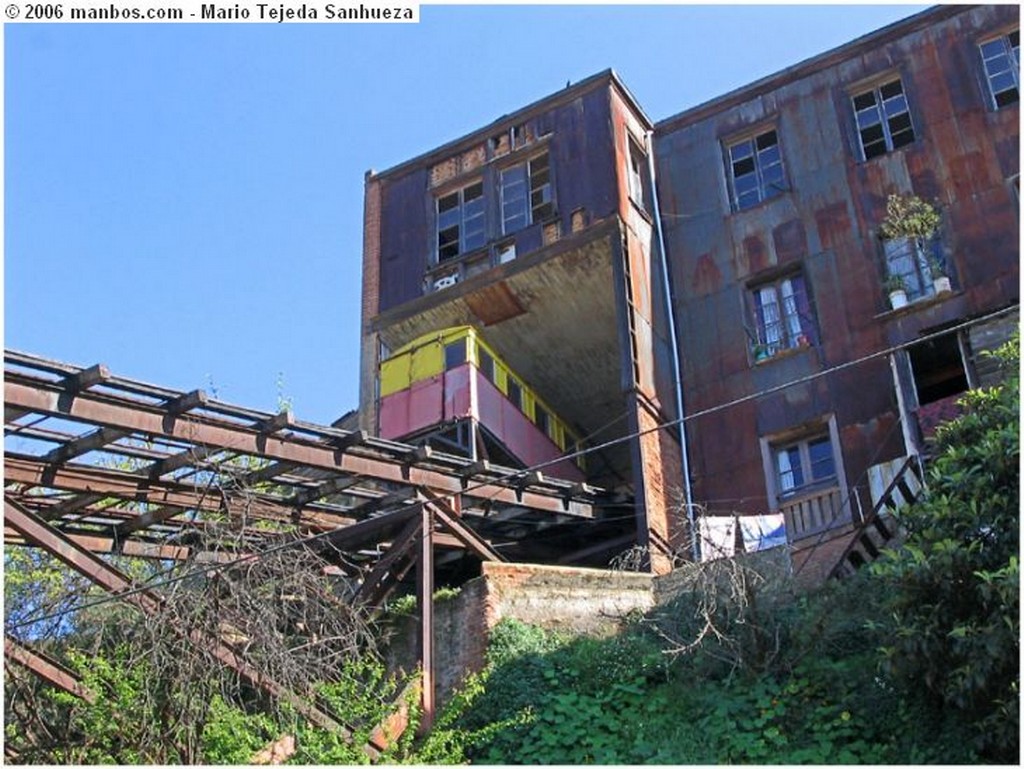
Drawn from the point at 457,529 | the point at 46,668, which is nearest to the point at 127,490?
the point at 46,668

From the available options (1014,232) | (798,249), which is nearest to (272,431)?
(798,249)

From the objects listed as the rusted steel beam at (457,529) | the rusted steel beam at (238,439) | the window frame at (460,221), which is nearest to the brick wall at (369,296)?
the window frame at (460,221)

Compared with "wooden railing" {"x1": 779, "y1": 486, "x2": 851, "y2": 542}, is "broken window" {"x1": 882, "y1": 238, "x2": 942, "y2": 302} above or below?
above

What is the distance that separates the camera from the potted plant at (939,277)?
21.1 meters

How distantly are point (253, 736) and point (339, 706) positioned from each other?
1094mm

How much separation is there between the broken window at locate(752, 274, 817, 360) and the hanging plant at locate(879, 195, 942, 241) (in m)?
1.70

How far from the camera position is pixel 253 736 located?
45.9ft

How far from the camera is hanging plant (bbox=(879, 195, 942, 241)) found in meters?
21.8

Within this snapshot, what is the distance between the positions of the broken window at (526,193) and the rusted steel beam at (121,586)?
1195 centimetres

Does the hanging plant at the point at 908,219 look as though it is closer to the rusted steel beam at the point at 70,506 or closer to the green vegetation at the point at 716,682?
the green vegetation at the point at 716,682

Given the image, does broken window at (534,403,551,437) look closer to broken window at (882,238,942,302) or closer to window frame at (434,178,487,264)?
window frame at (434,178,487,264)

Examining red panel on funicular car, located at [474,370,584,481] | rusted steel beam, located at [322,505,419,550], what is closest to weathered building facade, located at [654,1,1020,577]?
red panel on funicular car, located at [474,370,584,481]

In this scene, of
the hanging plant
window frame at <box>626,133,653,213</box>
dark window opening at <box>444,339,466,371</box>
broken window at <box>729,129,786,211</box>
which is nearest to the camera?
the hanging plant

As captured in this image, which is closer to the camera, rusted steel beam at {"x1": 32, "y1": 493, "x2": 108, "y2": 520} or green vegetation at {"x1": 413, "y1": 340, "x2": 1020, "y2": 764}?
green vegetation at {"x1": 413, "y1": 340, "x2": 1020, "y2": 764}
